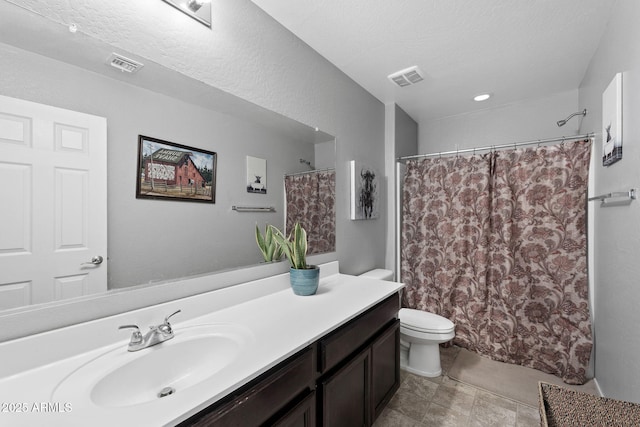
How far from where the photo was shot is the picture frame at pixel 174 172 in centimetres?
102

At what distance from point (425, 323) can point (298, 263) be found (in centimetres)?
116

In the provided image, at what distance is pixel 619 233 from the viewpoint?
55.4 inches

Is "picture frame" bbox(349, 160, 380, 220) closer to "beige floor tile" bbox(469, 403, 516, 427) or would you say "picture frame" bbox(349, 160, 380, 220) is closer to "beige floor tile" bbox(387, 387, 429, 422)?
"beige floor tile" bbox(387, 387, 429, 422)

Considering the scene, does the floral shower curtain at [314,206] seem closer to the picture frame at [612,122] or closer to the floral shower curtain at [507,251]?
the floral shower curtain at [507,251]

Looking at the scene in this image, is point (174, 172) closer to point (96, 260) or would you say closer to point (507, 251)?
point (96, 260)

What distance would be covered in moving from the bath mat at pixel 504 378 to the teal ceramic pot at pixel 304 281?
1.43 meters

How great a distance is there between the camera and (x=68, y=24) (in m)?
0.86

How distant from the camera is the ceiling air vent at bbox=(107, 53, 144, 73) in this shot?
95cm

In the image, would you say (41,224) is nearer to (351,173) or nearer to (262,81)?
(262,81)

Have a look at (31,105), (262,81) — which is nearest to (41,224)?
(31,105)

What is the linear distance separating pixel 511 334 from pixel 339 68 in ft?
8.28

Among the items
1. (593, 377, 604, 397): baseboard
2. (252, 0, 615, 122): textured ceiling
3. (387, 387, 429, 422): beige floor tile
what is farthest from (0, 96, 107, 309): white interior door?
(593, 377, 604, 397): baseboard

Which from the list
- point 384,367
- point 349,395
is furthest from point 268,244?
point 384,367

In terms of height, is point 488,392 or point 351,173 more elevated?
point 351,173
